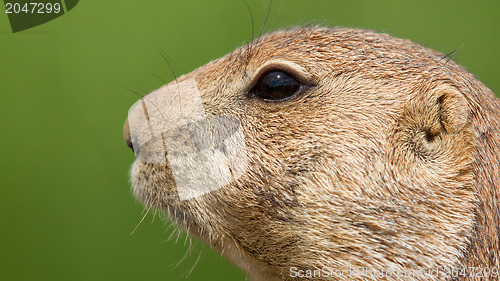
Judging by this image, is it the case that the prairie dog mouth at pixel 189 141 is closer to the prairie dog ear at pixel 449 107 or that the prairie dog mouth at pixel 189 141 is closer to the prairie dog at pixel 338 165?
the prairie dog at pixel 338 165

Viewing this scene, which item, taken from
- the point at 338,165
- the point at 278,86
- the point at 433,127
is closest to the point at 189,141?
the point at 278,86

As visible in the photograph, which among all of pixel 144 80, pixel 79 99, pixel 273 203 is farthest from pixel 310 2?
pixel 273 203

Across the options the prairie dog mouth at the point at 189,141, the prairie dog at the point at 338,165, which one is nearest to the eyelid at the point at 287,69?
the prairie dog at the point at 338,165

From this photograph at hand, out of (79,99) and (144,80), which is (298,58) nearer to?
(144,80)

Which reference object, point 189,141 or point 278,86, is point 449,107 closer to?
point 278,86
